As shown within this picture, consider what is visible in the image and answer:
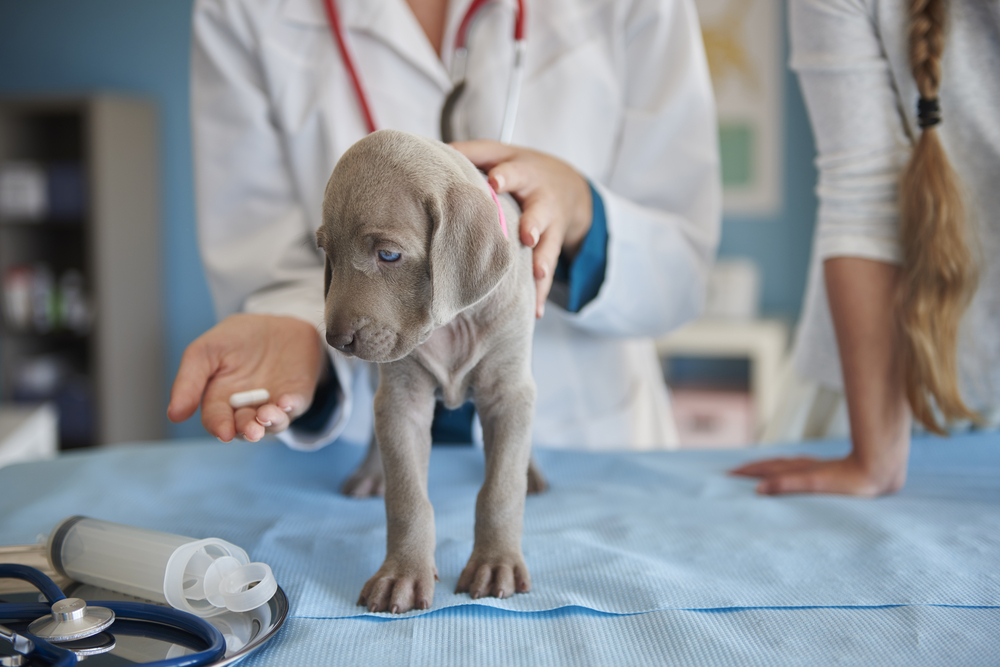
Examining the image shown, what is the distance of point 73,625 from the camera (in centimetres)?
58

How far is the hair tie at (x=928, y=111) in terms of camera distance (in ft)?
2.94

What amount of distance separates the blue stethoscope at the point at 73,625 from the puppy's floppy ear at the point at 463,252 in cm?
31

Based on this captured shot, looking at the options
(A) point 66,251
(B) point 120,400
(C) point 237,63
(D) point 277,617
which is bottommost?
(B) point 120,400

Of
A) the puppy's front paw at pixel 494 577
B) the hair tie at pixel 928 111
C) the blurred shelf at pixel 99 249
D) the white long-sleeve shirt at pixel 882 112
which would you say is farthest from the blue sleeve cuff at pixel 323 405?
the blurred shelf at pixel 99 249

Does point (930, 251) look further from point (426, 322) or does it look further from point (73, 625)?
point (73, 625)

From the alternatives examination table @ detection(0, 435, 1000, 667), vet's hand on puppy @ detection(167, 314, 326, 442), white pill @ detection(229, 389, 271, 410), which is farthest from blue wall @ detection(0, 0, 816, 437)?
white pill @ detection(229, 389, 271, 410)

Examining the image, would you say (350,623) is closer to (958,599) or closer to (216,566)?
(216,566)

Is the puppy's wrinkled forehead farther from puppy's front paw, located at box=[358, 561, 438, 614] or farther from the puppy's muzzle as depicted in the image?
puppy's front paw, located at box=[358, 561, 438, 614]

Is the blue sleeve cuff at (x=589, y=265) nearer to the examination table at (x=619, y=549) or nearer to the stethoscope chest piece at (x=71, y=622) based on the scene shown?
the examination table at (x=619, y=549)

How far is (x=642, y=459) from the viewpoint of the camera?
1137mm

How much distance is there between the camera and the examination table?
60 cm

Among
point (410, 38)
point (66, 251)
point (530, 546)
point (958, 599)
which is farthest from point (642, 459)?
point (66, 251)

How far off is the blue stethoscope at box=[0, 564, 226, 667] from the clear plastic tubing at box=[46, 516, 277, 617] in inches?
1.8

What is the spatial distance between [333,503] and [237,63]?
0.79 meters
